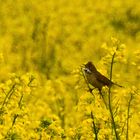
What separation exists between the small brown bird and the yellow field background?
0.30 ft

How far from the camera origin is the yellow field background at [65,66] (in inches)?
202

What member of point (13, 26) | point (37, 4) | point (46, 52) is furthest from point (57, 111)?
point (37, 4)

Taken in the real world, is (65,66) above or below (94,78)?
above

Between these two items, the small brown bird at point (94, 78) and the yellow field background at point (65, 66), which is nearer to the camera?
the small brown bird at point (94, 78)

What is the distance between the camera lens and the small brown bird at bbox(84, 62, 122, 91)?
4820 millimetres

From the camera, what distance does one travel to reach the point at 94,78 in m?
4.83

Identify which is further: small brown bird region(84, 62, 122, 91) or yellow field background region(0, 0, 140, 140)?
yellow field background region(0, 0, 140, 140)

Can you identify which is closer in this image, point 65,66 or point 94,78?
point 94,78

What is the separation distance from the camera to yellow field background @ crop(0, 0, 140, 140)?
514 cm

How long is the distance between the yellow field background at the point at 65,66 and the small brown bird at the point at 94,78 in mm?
92

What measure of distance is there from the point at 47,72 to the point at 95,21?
3204 millimetres

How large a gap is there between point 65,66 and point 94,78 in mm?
7012

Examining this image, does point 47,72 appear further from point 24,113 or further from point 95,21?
point 24,113

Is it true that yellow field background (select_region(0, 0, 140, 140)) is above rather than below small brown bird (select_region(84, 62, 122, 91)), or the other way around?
above
